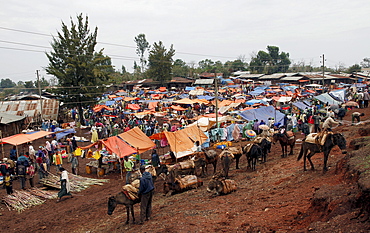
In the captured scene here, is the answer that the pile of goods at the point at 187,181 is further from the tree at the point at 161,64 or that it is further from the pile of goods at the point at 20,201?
the tree at the point at 161,64

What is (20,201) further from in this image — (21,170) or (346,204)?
(346,204)

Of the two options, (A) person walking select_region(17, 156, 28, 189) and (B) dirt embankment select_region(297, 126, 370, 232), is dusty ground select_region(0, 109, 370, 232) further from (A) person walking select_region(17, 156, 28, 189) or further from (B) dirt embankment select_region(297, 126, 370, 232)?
(A) person walking select_region(17, 156, 28, 189)

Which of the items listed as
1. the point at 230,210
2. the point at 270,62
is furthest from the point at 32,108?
the point at 270,62

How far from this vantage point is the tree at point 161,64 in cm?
6494

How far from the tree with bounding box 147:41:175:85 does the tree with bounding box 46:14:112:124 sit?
3031cm

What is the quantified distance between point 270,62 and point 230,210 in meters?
92.8

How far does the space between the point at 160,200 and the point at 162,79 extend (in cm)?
5577

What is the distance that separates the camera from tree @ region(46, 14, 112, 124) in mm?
31625

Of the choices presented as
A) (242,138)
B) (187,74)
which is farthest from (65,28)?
(187,74)

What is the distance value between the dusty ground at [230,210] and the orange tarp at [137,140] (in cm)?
272

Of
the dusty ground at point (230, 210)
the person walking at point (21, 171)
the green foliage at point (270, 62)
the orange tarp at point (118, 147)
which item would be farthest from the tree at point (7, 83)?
the dusty ground at point (230, 210)

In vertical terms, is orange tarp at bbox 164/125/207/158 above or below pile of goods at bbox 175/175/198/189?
above

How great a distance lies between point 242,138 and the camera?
21.9 m

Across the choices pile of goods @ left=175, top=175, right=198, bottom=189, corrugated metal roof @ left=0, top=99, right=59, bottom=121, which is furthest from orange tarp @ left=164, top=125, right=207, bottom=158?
corrugated metal roof @ left=0, top=99, right=59, bottom=121
